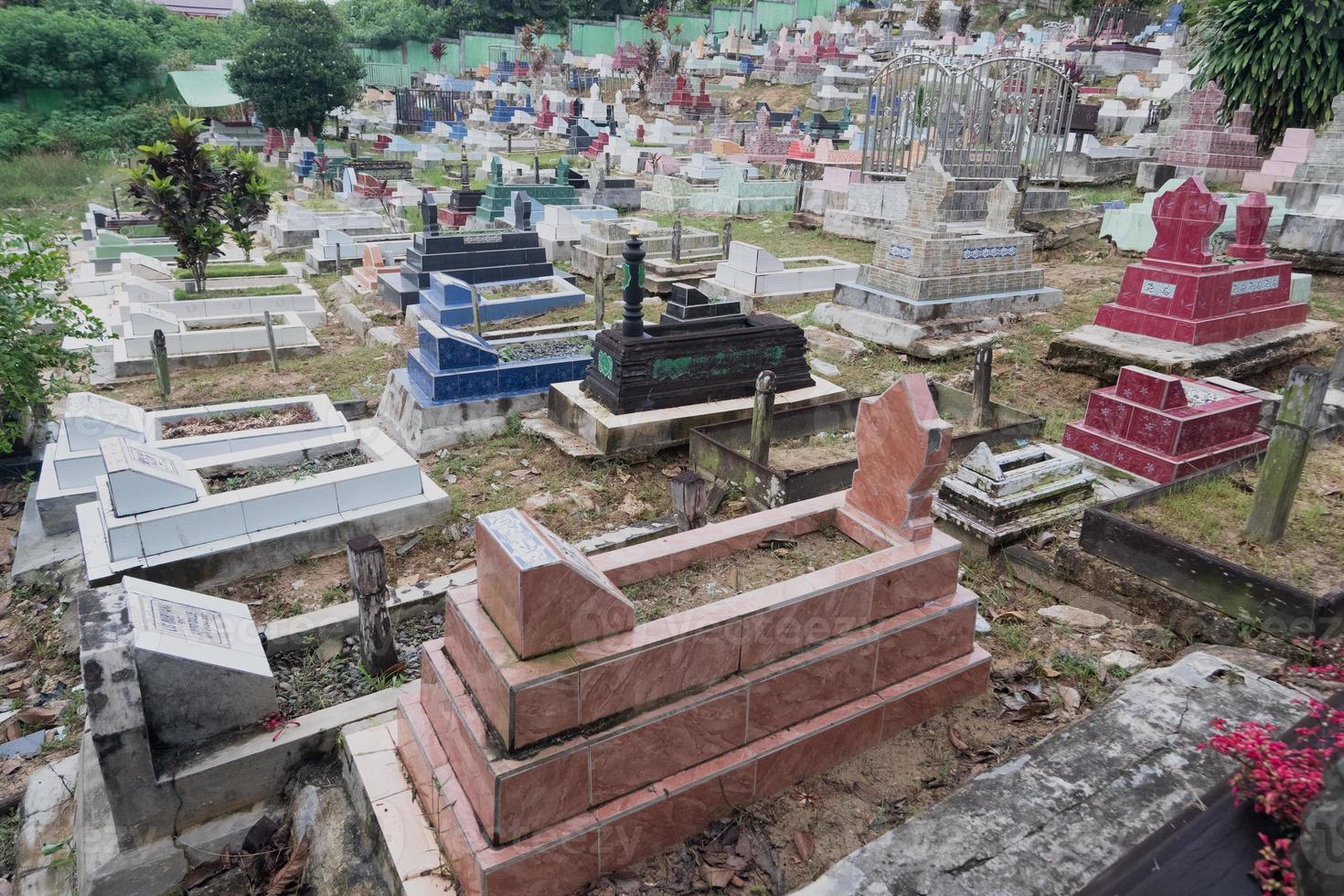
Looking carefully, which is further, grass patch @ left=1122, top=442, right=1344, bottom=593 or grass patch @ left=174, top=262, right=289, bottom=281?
grass patch @ left=174, top=262, right=289, bottom=281

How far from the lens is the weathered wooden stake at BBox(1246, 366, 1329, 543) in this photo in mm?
5027

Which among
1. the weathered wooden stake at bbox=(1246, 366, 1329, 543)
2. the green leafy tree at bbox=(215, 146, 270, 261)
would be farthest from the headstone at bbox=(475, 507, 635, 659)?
the green leafy tree at bbox=(215, 146, 270, 261)

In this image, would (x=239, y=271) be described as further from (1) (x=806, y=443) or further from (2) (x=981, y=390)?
(2) (x=981, y=390)

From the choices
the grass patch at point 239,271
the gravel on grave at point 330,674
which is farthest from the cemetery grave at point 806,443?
the grass patch at point 239,271

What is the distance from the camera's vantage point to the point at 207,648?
13.8 feet

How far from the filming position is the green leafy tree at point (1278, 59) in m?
15.8

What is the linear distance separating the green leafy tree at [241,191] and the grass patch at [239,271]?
1.59 feet

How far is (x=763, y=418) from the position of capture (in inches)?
274

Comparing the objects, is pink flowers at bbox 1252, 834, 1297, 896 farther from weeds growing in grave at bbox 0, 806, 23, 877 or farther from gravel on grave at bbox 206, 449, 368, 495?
gravel on grave at bbox 206, 449, 368, 495

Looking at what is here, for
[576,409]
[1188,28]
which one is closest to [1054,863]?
[576,409]

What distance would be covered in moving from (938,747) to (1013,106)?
1684 cm

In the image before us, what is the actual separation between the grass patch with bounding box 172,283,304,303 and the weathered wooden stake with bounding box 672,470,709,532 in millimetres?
10334

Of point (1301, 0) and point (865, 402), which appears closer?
point (865, 402)

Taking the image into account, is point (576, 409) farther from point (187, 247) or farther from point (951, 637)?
point (187, 247)
